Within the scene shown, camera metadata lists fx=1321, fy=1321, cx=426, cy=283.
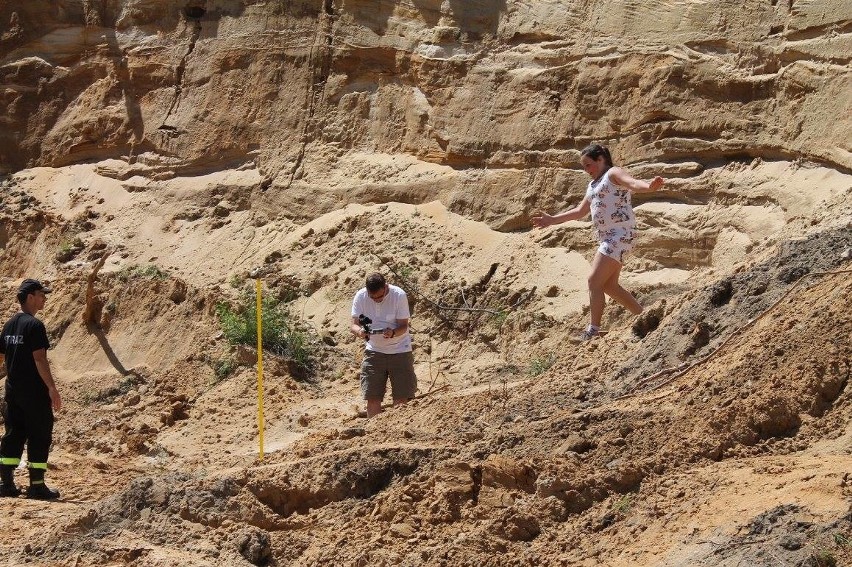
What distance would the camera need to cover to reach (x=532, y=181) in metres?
12.8

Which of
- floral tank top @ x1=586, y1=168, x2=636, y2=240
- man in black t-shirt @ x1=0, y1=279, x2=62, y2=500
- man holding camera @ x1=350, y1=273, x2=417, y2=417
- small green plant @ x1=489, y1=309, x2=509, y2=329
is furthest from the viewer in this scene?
small green plant @ x1=489, y1=309, x2=509, y2=329

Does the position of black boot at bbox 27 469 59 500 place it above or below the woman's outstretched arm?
below

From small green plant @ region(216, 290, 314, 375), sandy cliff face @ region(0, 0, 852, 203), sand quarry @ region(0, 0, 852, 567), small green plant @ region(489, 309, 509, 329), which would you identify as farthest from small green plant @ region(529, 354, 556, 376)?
sandy cliff face @ region(0, 0, 852, 203)

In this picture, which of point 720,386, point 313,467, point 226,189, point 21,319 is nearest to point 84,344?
point 226,189

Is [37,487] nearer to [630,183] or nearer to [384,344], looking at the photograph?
[384,344]

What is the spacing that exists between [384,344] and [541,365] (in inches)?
51.7

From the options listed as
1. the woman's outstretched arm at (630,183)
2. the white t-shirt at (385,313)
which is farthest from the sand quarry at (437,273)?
the woman's outstretched arm at (630,183)

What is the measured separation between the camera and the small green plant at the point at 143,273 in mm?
13820

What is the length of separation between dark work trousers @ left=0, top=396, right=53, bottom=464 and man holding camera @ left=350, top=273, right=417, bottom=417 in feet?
7.33

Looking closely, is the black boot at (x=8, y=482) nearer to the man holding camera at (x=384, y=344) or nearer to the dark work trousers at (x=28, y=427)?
the dark work trousers at (x=28, y=427)

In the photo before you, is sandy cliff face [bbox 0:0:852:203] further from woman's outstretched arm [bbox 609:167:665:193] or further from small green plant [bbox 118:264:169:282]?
woman's outstretched arm [bbox 609:167:665:193]

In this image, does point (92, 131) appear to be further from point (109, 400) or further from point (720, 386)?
point (720, 386)

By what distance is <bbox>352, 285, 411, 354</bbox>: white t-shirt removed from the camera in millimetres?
9570

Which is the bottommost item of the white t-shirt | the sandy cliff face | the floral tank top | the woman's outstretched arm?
the white t-shirt
